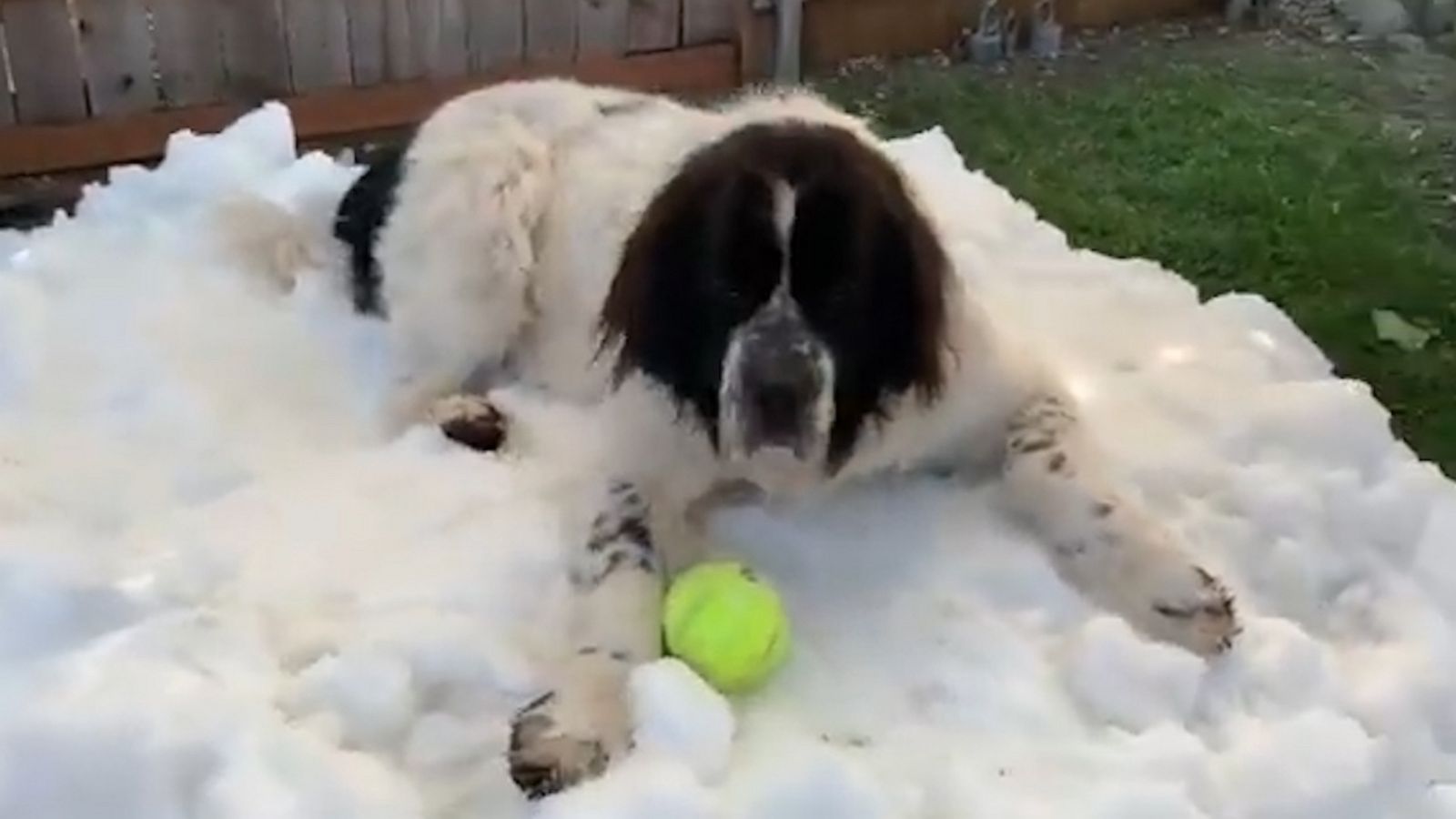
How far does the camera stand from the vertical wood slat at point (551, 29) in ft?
13.5

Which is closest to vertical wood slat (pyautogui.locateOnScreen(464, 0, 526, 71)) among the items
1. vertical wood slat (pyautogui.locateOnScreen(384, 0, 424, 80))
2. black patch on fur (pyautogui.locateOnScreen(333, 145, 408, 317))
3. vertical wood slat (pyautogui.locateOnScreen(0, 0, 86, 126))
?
vertical wood slat (pyautogui.locateOnScreen(384, 0, 424, 80))

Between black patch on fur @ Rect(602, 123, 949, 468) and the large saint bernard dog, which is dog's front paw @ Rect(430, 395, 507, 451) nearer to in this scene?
the large saint bernard dog

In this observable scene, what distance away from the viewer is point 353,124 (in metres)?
3.97

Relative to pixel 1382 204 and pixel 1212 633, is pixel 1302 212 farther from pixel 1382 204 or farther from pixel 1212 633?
pixel 1212 633

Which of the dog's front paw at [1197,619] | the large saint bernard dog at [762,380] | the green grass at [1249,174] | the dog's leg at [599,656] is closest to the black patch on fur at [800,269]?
the large saint bernard dog at [762,380]

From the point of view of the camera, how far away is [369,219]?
285cm

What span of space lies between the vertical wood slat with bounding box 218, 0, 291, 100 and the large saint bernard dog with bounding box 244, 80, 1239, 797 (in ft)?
4.89

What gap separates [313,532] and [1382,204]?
2327mm

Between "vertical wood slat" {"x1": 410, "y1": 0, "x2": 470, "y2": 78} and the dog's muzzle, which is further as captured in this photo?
"vertical wood slat" {"x1": 410, "y1": 0, "x2": 470, "y2": 78}

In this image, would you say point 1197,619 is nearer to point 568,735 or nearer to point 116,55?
point 568,735

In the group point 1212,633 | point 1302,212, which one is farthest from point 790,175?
point 1302,212

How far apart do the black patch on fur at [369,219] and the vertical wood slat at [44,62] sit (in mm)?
1131

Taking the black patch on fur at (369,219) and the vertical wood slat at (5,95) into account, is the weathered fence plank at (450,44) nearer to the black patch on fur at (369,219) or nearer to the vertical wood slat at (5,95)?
the vertical wood slat at (5,95)

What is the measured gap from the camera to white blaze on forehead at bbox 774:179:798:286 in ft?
6.55
